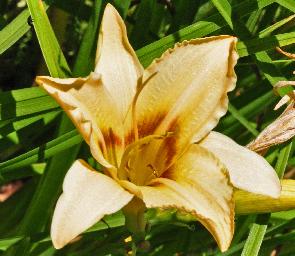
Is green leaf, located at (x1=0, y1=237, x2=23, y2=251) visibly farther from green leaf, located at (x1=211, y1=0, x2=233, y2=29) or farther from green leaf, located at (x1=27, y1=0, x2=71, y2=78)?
green leaf, located at (x1=211, y1=0, x2=233, y2=29)

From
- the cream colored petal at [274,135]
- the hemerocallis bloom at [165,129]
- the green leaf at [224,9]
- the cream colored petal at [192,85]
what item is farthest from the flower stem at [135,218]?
the green leaf at [224,9]

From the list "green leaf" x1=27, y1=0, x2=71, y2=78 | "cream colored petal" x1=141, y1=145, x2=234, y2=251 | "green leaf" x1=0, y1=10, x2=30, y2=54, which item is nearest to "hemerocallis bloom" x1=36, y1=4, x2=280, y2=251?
"cream colored petal" x1=141, y1=145, x2=234, y2=251

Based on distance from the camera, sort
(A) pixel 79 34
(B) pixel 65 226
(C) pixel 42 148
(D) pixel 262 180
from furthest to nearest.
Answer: (A) pixel 79 34 → (C) pixel 42 148 → (D) pixel 262 180 → (B) pixel 65 226

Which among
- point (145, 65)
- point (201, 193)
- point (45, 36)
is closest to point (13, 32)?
point (45, 36)

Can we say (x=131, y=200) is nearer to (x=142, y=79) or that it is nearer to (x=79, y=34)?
(x=142, y=79)

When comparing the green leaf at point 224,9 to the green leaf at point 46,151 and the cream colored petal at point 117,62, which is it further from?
the green leaf at point 46,151

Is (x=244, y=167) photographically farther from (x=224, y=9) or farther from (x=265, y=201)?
(x=224, y=9)

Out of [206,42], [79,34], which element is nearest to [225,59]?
[206,42]
